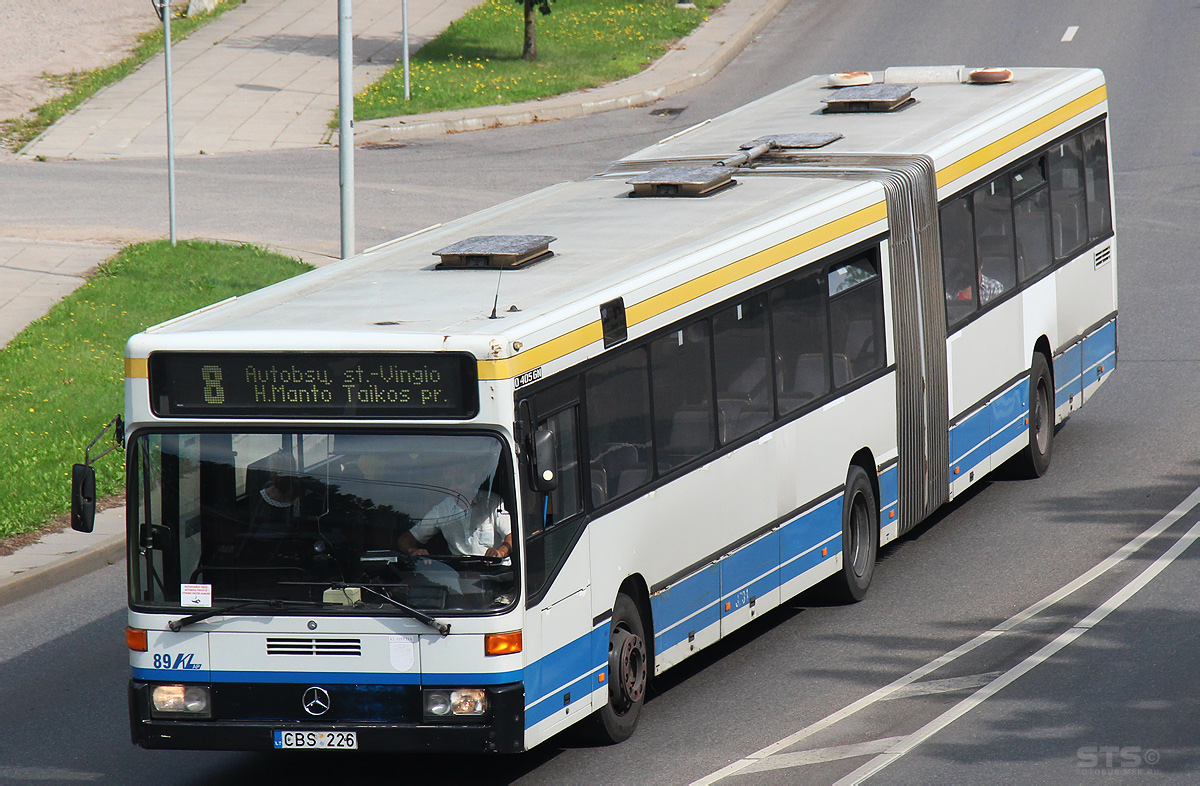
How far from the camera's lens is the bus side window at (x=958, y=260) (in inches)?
525

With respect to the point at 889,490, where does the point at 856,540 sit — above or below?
below

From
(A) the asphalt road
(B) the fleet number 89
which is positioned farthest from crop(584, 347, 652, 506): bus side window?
(B) the fleet number 89

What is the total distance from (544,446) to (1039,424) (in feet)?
25.5

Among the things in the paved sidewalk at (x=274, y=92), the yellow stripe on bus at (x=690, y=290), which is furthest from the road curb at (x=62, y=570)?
the paved sidewalk at (x=274, y=92)

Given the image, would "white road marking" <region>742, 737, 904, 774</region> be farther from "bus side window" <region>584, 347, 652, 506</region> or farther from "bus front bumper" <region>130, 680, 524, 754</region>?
"bus side window" <region>584, 347, 652, 506</region>

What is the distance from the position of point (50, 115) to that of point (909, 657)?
2380 centimetres

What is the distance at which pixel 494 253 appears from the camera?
956 cm

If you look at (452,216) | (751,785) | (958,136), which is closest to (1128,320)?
(958,136)

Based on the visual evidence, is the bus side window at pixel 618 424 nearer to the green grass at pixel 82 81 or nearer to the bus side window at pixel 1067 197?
the bus side window at pixel 1067 197

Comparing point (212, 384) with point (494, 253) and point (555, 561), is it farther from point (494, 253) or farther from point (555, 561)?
point (494, 253)

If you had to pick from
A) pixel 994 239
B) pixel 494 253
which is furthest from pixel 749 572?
pixel 994 239

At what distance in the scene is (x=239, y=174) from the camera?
26.8m

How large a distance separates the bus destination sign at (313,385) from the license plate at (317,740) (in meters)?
1.51

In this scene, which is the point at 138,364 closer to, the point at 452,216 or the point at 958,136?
the point at 958,136
